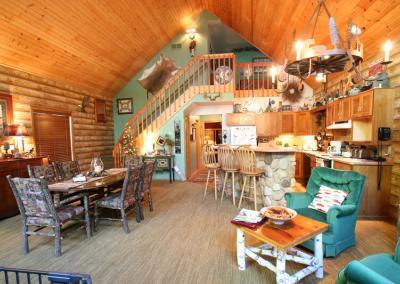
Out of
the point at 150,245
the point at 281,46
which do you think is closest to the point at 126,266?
the point at 150,245

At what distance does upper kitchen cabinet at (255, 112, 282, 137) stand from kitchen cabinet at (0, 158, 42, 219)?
5.95 m

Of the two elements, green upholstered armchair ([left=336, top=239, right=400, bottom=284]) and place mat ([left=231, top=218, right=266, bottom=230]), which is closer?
green upholstered armchair ([left=336, top=239, right=400, bottom=284])

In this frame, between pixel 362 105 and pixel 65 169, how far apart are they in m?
5.30

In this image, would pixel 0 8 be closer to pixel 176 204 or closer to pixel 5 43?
pixel 5 43

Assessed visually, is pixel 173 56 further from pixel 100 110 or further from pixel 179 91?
pixel 100 110

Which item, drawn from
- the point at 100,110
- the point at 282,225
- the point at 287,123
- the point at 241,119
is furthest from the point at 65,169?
the point at 287,123

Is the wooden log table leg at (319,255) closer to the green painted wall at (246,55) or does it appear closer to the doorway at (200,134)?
the doorway at (200,134)

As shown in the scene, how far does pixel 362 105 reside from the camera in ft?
11.8

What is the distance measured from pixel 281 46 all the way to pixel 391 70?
2.78 meters

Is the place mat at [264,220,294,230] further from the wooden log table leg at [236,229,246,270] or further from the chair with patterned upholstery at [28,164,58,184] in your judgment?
the chair with patterned upholstery at [28,164,58,184]

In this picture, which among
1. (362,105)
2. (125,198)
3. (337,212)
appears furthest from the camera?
(362,105)

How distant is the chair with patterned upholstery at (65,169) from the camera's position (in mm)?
3651

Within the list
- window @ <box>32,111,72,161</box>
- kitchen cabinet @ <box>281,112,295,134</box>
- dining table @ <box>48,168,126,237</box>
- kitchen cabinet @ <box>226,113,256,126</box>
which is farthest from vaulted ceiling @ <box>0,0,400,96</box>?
dining table @ <box>48,168,126,237</box>

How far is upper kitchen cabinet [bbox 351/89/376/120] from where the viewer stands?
11.1 ft
